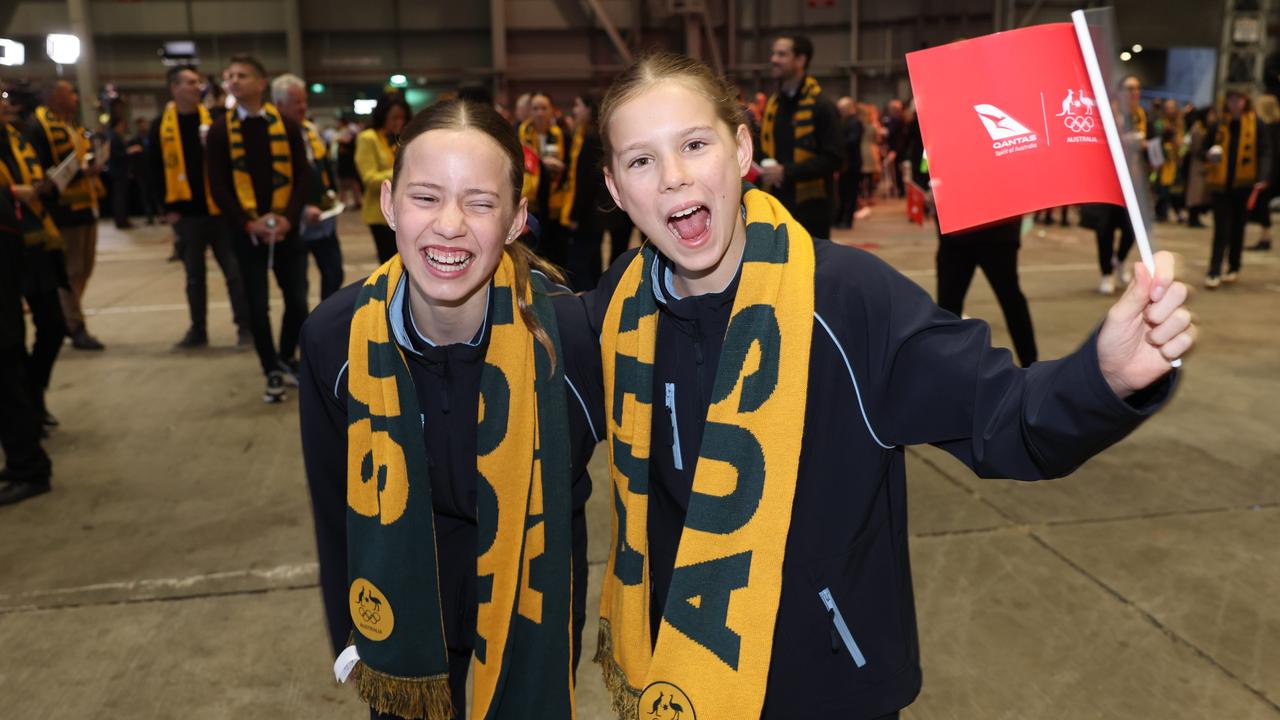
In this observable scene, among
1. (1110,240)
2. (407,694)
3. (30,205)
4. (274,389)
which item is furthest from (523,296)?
(1110,240)

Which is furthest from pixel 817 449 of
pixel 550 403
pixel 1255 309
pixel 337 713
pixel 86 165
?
pixel 1255 309

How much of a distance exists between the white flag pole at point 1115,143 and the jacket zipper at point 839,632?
61 cm

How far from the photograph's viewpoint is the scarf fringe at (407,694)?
1951 millimetres

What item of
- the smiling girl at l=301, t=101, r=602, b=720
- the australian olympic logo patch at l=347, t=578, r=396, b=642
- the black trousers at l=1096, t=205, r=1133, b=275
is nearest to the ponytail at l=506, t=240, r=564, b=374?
the smiling girl at l=301, t=101, r=602, b=720

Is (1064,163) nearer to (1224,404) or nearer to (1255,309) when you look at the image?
(1224,404)

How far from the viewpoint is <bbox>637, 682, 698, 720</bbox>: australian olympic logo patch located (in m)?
1.59

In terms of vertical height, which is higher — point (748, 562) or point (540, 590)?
point (748, 562)

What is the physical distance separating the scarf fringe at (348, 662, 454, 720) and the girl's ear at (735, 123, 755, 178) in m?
1.15

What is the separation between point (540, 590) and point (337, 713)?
1102mm

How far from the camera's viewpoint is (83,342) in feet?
23.9

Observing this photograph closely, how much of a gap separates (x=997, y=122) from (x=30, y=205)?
5.73m

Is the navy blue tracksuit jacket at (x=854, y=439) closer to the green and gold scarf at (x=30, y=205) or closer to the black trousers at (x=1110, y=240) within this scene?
the green and gold scarf at (x=30, y=205)

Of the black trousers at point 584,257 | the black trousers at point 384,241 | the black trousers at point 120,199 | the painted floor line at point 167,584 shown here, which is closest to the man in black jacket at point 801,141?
the black trousers at point 584,257

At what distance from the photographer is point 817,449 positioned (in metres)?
1.57
